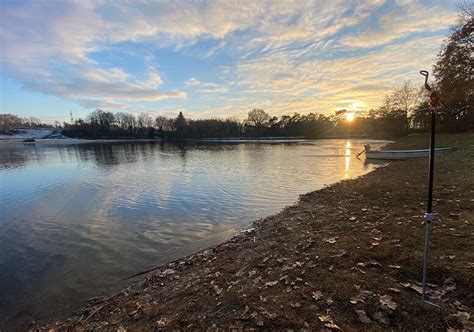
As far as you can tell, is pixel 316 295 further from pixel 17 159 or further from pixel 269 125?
pixel 269 125

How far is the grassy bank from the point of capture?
129 inches

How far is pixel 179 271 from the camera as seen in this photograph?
5.90m

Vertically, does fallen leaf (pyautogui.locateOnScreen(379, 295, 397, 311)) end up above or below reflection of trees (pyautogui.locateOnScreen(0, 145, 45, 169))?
below

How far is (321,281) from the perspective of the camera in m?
4.14

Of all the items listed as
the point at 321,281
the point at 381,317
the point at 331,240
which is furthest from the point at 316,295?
the point at 331,240

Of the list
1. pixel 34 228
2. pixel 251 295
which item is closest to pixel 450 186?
pixel 251 295

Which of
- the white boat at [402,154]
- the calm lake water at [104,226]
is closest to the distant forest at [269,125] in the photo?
the white boat at [402,154]

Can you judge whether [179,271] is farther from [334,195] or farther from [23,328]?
[334,195]

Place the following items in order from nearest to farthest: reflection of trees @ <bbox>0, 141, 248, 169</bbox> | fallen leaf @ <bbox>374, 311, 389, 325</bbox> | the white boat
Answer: fallen leaf @ <bbox>374, 311, 389, 325</bbox>
the white boat
reflection of trees @ <bbox>0, 141, 248, 169</bbox>

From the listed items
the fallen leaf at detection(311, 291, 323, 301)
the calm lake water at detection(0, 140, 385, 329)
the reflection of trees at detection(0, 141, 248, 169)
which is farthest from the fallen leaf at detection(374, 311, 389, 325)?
the reflection of trees at detection(0, 141, 248, 169)

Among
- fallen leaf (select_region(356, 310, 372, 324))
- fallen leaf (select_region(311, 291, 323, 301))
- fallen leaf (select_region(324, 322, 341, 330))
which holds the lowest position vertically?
fallen leaf (select_region(311, 291, 323, 301))

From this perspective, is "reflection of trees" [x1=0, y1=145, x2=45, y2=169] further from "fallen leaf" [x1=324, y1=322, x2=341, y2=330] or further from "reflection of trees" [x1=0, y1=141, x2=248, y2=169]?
"fallen leaf" [x1=324, y1=322, x2=341, y2=330]

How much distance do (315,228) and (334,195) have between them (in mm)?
4337

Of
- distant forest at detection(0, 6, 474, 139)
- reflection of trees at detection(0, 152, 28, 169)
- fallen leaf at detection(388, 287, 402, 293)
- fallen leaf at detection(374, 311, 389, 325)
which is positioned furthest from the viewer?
distant forest at detection(0, 6, 474, 139)
